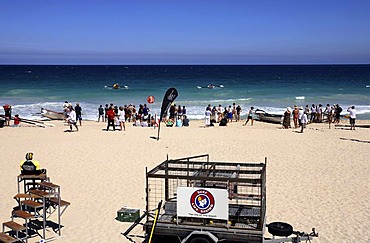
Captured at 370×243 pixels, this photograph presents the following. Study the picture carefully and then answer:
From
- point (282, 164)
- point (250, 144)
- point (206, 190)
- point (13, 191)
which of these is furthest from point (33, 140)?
point (206, 190)

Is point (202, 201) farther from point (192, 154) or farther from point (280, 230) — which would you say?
point (192, 154)

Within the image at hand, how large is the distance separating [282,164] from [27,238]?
911 cm

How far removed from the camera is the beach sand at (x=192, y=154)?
10.0 metres

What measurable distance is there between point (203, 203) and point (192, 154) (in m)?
9.05

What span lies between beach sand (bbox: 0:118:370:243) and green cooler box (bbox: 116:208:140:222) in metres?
0.18

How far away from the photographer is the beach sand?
394 inches

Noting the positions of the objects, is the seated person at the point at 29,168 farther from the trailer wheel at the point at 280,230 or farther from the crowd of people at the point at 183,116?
the crowd of people at the point at 183,116

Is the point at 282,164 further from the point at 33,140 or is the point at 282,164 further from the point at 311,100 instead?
the point at 311,100

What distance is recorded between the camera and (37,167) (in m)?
10.3

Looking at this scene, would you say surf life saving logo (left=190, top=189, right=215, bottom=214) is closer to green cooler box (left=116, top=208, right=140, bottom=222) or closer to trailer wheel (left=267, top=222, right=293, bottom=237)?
trailer wheel (left=267, top=222, right=293, bottom=237)

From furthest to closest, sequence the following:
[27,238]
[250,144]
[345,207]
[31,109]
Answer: [31,109]
[250,144]
[345,207]
[27,238]

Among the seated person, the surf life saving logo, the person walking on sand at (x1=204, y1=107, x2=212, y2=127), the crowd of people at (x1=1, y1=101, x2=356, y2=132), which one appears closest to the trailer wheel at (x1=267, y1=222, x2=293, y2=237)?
the surf life saving logo

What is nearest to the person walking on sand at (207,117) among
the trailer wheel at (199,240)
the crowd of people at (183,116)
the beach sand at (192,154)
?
the crowd of people at (183,116)

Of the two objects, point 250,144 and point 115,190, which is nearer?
point 115,190
